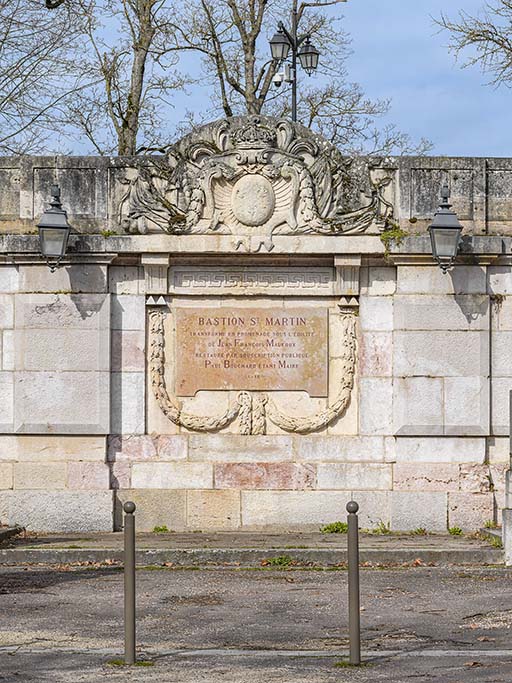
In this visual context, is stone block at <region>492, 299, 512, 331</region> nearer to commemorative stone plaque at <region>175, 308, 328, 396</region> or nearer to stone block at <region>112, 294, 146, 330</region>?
commemorative stone plaque at <region>175, 308, 328, 396</region>

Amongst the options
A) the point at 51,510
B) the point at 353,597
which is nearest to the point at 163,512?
the point at 51,510

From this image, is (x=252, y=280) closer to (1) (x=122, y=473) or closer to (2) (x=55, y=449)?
(1) (x=122, y=473)

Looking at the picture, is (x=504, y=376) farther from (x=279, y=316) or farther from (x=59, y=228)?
(x=59, y=228)

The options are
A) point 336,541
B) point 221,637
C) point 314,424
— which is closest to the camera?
point 221,637

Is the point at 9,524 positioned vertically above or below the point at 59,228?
below

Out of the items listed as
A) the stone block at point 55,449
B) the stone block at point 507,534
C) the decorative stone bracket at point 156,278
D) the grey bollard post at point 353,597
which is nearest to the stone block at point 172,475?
the stone block at point 55,449

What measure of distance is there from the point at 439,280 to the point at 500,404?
1.56 meters

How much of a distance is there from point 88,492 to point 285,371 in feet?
8.49

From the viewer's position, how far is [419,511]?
1619cm

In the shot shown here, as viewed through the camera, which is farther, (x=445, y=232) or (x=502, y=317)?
(x=502, y=317)

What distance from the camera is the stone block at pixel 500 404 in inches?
644

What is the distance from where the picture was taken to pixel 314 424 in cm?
1639

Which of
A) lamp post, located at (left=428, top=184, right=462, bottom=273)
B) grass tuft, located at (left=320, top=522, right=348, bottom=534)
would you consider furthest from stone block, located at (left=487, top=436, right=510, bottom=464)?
lamp post, located at (left=428, top=184, right=462, bottom=273)

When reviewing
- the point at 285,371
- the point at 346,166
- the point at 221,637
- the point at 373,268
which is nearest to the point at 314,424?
the point at 285,371
